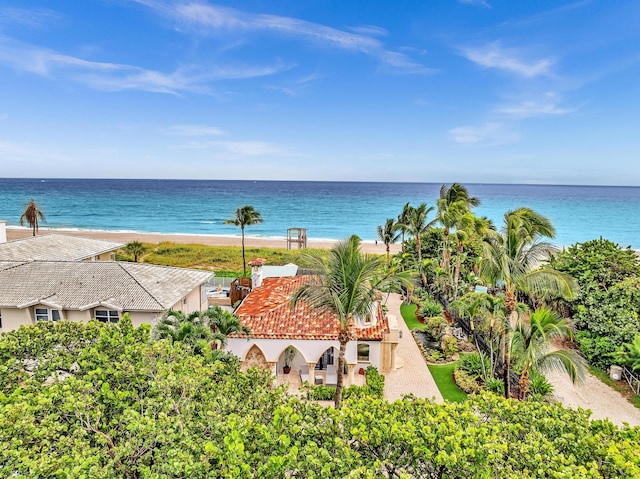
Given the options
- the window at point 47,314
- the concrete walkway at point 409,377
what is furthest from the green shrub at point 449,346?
the window at point 47,314

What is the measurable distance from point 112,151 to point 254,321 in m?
95.0

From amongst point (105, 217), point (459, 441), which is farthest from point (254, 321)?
point (105, 217)

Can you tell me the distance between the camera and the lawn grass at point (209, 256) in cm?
3935

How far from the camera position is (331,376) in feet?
55.4

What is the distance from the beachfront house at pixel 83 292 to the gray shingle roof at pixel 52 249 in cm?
306

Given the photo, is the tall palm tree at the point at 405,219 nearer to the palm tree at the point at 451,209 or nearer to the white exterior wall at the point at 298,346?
the palm tree at the point at 451,209

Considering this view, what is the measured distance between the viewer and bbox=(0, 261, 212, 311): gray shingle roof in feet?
52.9

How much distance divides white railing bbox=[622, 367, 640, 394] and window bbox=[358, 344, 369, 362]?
11510mm

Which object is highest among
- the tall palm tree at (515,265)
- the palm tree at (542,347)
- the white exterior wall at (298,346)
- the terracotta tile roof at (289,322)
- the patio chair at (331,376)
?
the tall palm tree at (515,265)

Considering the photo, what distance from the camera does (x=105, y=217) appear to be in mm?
87312

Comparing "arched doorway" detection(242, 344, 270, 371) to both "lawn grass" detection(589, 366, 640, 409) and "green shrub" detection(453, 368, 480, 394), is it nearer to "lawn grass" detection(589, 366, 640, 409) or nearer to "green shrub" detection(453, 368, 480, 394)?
"green shrub" detection(453, 368, 480, 394)

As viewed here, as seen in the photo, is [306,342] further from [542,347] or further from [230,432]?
[230,432]

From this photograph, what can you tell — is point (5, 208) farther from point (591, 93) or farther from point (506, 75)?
point (591, 93)

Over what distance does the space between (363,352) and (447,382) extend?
13.0 ft
